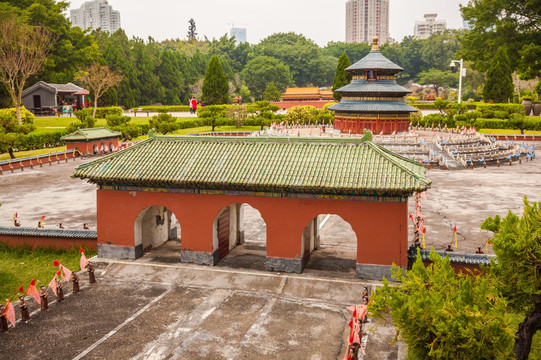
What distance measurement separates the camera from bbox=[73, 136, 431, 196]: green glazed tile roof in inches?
634

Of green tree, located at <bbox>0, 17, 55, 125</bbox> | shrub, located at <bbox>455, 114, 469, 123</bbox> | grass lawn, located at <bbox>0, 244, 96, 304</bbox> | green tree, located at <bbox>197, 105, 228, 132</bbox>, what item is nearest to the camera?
grass lawn, located at <bbox>0, 244, 96, 304</bbox>

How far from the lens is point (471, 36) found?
226 feet

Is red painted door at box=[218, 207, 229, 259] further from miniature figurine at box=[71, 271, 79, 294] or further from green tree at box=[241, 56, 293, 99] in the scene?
green tree at box=[241, 56, 293, 99]

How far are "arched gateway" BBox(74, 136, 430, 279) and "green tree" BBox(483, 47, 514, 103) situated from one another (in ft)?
172

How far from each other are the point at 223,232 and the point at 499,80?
188ft

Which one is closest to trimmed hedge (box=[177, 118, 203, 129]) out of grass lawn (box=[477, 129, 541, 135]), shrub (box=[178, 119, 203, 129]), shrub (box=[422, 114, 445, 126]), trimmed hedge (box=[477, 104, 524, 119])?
shrub (box=[178, 119, 203, 129])

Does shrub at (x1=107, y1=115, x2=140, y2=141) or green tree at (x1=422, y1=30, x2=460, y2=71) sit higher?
green tree at (x1=422, y1=30, x2=460, y2=71)

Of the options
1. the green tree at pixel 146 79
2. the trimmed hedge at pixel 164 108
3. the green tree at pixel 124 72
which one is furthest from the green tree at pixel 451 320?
the green tree at pixel 146 79

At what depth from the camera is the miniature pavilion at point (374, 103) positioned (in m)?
46.7

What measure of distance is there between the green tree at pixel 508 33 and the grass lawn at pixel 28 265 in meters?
57.9

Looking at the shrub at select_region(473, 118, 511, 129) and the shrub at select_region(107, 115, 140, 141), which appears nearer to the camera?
the shrub at select_region(107, 115, 140, 141)

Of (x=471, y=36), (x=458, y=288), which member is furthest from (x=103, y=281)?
(x=471, y=36)

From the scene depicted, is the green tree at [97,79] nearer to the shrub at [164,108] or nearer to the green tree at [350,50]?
the shrub at [164,108]

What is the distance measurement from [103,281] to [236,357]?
7206 mm
